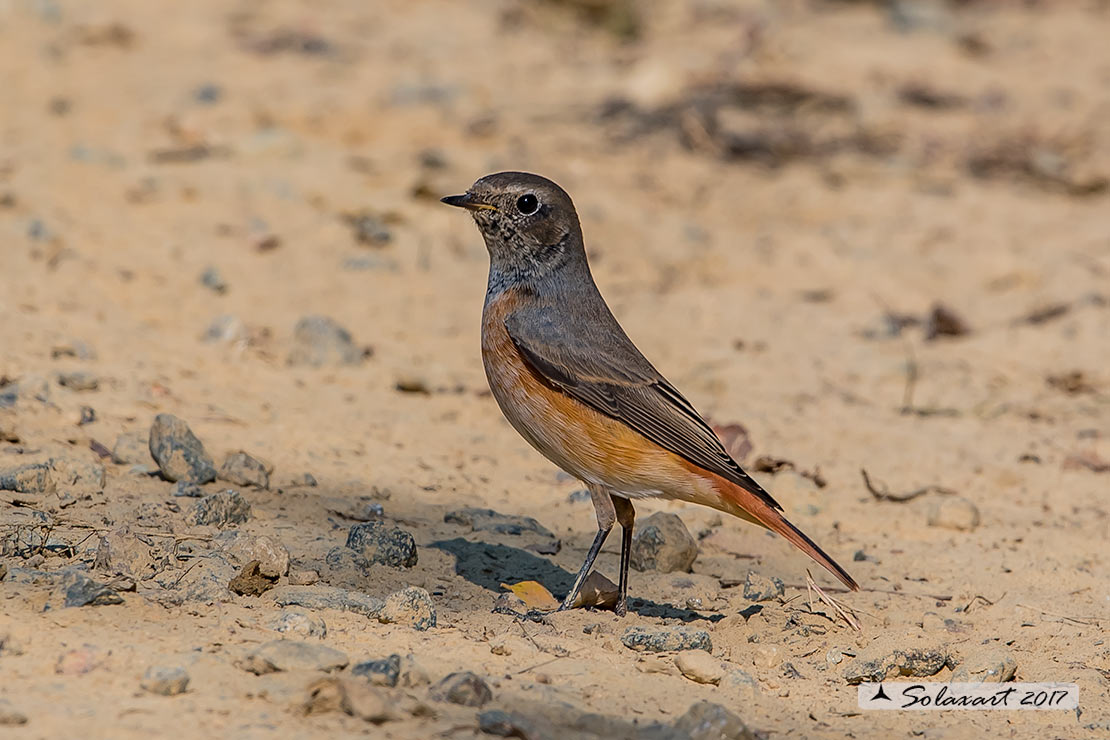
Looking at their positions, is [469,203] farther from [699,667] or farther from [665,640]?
[699,667]

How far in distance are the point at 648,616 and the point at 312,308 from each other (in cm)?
383

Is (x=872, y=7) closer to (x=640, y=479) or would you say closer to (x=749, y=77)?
(x=749, y=77)

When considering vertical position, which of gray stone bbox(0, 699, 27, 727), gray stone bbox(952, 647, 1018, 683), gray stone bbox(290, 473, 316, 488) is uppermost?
gray stone bbox(290, 473, 316, 488)

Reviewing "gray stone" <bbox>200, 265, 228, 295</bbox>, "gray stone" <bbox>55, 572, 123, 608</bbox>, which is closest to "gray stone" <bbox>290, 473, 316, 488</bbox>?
"gray stone" <bbox>55, 572, 123, 608</bbox>

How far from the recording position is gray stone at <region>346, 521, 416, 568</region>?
5.01m

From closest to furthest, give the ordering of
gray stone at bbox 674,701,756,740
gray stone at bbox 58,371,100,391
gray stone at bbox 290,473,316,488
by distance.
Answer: gray stone at bbox 674,701,756,740 → gray stone at bbox 290,473,316,488 → gray stone at bbox 58,371,100,391

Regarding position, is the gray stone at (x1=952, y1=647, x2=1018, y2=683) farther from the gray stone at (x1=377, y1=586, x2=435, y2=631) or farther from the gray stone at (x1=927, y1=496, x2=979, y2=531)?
the gray stone at (x1=377, y1=586, x2=435, y2=631)

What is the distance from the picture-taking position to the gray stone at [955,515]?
606 centimetres

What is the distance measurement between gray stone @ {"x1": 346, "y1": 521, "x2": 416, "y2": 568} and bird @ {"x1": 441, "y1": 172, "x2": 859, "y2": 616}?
63cm

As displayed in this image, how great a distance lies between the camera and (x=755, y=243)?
9.83 m

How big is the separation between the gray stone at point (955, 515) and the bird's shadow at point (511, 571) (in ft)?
5.17

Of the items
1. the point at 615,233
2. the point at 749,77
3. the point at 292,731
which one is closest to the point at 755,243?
the point at 615,233

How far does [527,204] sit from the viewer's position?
5578 millimetres

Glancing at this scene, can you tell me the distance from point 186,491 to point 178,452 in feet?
0.82
